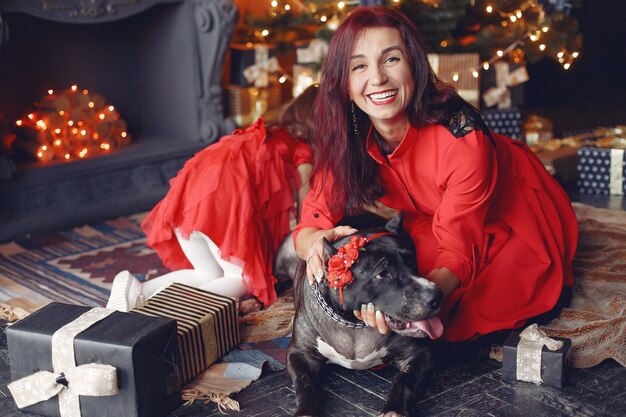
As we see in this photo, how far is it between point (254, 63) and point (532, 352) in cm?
314

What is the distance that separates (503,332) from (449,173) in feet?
2.07

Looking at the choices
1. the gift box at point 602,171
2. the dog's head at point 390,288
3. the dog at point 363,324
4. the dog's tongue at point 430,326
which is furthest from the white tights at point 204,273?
the gift box at point 602,171

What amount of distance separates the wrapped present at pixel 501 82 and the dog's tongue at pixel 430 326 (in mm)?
3062

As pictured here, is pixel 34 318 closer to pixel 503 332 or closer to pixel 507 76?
pixel 503 332

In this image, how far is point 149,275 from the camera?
3.32m

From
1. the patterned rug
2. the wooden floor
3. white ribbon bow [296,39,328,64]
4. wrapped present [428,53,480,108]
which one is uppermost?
white ribbon bow [296,39,328,64]

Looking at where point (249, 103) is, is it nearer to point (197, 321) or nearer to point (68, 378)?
point (197, 321)

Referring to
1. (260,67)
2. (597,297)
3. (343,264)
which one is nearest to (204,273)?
(343,264)

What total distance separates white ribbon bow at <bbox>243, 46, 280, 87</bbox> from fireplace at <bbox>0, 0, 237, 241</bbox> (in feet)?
1.28

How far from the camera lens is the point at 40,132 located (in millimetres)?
4160

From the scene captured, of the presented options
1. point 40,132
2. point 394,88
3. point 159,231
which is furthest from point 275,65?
point 394,88

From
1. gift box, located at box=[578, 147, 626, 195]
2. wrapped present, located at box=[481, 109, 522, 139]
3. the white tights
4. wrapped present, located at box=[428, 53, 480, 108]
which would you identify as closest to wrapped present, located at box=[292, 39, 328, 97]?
wrapped present, located at box=[428, 53, 480, 108]

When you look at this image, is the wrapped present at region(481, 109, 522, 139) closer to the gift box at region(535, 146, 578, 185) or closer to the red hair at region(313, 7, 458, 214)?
the gift box at region(535, 146, 578, 185)

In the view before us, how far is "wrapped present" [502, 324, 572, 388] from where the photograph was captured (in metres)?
2.29
